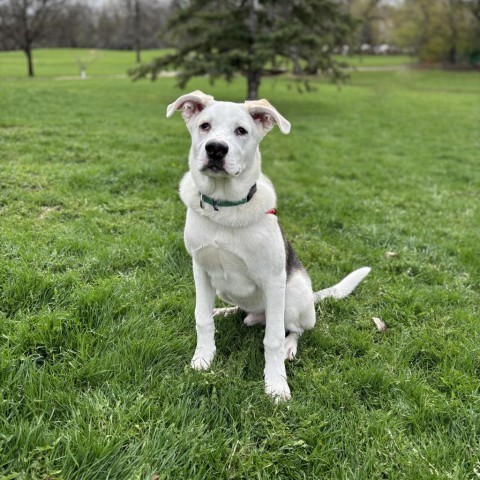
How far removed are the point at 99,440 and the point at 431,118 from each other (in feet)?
56.7

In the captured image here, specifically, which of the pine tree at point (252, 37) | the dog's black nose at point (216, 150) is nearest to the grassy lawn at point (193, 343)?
the dog's black nose at point (216, 150)

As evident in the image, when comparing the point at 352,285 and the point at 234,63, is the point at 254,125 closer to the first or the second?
the point at 352,285

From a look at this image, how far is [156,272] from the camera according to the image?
158 inches

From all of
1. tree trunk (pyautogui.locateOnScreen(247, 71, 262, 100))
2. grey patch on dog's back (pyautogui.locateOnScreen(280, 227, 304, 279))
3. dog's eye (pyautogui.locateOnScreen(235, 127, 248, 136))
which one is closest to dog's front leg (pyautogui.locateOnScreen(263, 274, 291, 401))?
grey patch on dog's back (pyautogui.locateOnScreen(280, 227, 304, 279))

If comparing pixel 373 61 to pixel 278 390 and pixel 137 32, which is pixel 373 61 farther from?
pixel 278 390

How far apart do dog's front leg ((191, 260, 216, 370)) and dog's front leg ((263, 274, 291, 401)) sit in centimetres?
38

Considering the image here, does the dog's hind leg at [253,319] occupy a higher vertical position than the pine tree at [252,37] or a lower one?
lower

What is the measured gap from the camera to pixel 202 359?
2.90 metres

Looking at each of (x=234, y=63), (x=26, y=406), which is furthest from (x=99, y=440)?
(x=234, y=63)

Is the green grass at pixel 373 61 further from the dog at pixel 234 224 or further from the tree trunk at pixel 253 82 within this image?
the dog at pixel 234 224

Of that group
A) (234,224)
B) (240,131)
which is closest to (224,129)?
(240,131)

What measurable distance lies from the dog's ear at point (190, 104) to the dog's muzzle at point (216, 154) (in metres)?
0.51

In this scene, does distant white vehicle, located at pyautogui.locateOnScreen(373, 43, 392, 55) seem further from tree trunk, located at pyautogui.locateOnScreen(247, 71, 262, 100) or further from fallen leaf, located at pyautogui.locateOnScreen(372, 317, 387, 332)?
fallen leaf, located at pyautogui.locateOnScreen(372, 317, 387, 332)

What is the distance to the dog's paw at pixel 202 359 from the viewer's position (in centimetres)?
284
